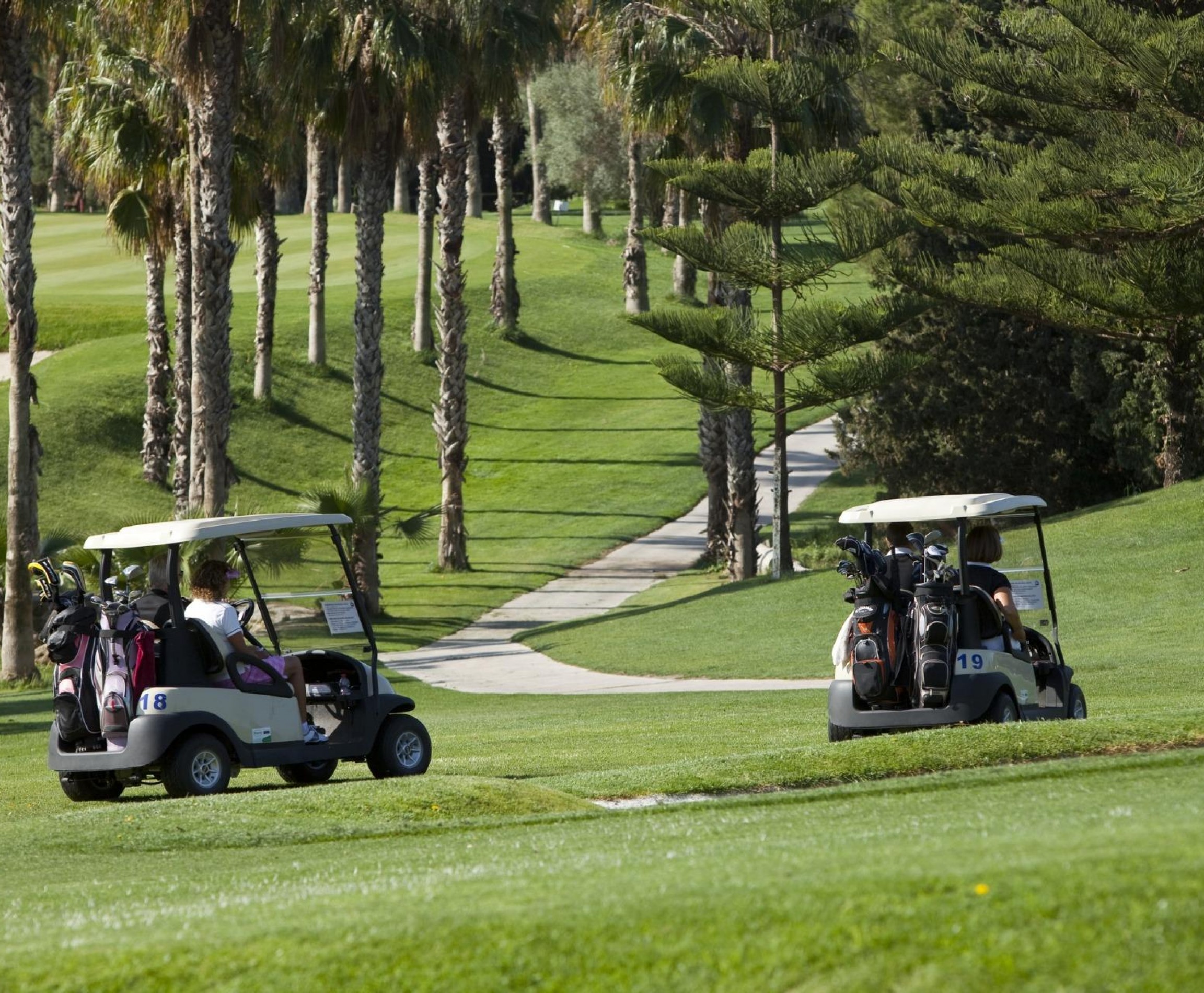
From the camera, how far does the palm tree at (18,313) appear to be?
19.6m

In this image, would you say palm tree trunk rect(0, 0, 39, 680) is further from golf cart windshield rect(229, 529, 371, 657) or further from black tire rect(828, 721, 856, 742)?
black tire rect(828, 721, 856, 742)

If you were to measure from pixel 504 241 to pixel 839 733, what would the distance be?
3609cm

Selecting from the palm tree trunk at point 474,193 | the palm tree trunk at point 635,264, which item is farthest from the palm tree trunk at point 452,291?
the palm tree trunk at point 474,193

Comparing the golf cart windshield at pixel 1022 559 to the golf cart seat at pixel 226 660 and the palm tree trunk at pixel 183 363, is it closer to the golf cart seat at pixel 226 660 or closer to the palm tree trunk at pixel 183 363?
the golf cart seat at pixel 226 660

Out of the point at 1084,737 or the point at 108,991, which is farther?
the point at 1084,737

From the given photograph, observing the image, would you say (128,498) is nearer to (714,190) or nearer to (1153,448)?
(714,190)

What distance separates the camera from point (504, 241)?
45875mm

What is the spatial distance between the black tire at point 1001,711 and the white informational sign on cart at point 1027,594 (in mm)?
626

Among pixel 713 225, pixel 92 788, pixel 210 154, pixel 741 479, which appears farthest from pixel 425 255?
pixel 92 788

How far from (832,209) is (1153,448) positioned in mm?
7581

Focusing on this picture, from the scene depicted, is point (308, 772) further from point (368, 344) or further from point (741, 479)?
point (741, 479)

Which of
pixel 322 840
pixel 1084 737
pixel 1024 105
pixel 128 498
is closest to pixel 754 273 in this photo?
pixel 1024 105

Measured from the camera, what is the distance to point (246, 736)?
10289 mm

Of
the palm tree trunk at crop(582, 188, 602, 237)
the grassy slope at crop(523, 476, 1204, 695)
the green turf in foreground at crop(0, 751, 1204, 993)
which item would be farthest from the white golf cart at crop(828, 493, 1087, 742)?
the palm tree trunk at crop(582, 188, 602, 237)
